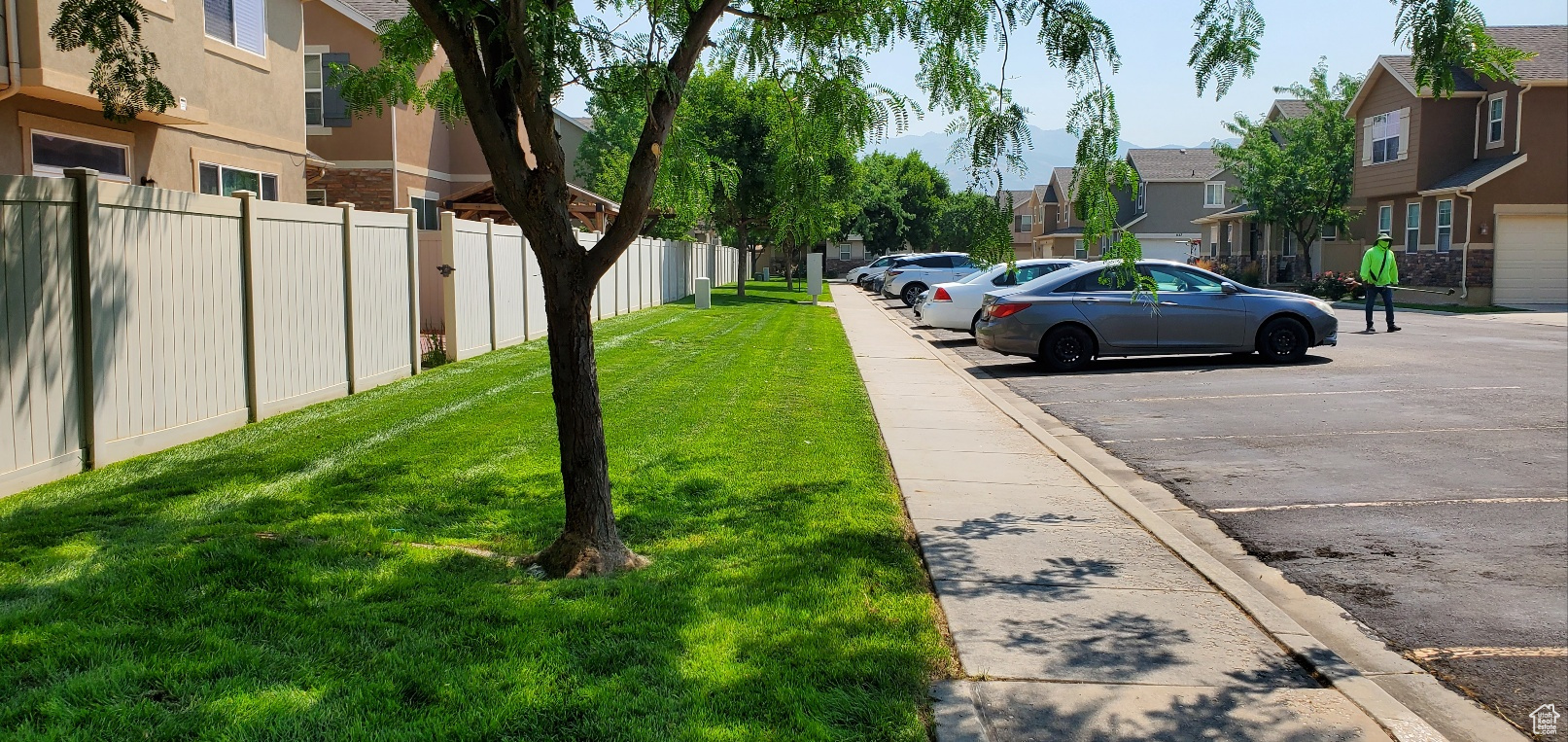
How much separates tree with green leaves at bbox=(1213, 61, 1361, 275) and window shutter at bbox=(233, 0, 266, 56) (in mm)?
35734

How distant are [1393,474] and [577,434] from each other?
6.57 metres

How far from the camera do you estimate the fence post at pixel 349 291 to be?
11758 mm

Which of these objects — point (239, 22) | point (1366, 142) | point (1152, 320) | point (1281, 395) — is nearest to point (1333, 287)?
point (1366, 142)

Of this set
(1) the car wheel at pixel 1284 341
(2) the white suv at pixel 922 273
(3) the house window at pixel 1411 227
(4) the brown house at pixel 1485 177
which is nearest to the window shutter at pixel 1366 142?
(4) the brown house at pixel 1485 177

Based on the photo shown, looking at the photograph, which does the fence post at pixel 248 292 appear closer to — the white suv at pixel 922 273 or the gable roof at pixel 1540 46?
the white suv at pixel 922 273

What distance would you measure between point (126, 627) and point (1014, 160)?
18.5 ft

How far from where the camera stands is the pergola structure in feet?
75.5

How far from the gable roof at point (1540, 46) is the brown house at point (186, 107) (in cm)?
2942

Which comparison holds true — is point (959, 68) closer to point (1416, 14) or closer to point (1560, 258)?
point (1416, 14)

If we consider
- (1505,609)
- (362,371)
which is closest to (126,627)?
(1505,609)

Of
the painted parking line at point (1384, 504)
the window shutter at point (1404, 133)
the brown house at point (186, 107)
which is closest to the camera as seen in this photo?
the painted parking line at point (1384, 504)

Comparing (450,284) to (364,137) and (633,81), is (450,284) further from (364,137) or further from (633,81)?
(364,137)

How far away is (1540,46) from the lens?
3388cm

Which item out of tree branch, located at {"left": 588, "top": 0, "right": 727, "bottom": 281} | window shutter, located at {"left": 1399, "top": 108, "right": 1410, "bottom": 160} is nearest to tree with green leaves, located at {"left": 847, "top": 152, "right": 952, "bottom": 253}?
window shutter, located at {"left": 1399, "top": 108, "right": 1410, "bottom": 160}
